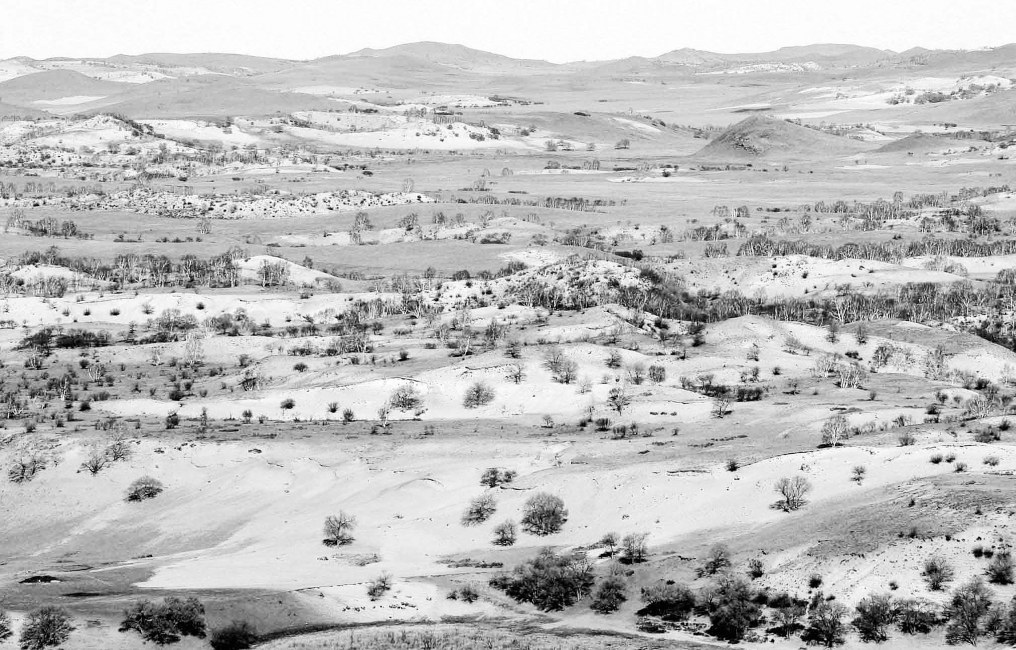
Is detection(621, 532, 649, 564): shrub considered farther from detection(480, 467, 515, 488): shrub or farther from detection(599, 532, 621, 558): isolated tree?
detection(480, 467, 515, 488): shrub

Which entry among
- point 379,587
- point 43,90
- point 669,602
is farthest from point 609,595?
point 43,90

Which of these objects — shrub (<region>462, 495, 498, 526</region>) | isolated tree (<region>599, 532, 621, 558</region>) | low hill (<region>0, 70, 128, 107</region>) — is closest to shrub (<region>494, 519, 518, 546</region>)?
shrub (<region>462, 495, 498, 526</region>)

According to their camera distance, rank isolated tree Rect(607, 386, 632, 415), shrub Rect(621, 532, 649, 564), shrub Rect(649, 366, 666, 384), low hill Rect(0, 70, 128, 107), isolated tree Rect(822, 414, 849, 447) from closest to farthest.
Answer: shrub Rect(621, 532, 649, 564) < isolated tree Rect(822, 414, 849, 447) < isolated tree Rect(607, 386, 632, 415) < shrub Rect(649, 366, 666, 384) < low hill Rect(0, 70, 128, 107)

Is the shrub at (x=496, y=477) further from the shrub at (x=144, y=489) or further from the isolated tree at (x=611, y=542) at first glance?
the shrub at (x=144, y=489)

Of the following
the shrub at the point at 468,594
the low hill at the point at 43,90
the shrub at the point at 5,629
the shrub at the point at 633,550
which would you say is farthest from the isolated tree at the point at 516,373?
the low hill at the point at 43,90

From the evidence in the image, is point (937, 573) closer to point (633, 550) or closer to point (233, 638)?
point (633, 550)

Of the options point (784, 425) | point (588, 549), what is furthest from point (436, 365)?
point (588, 549)
